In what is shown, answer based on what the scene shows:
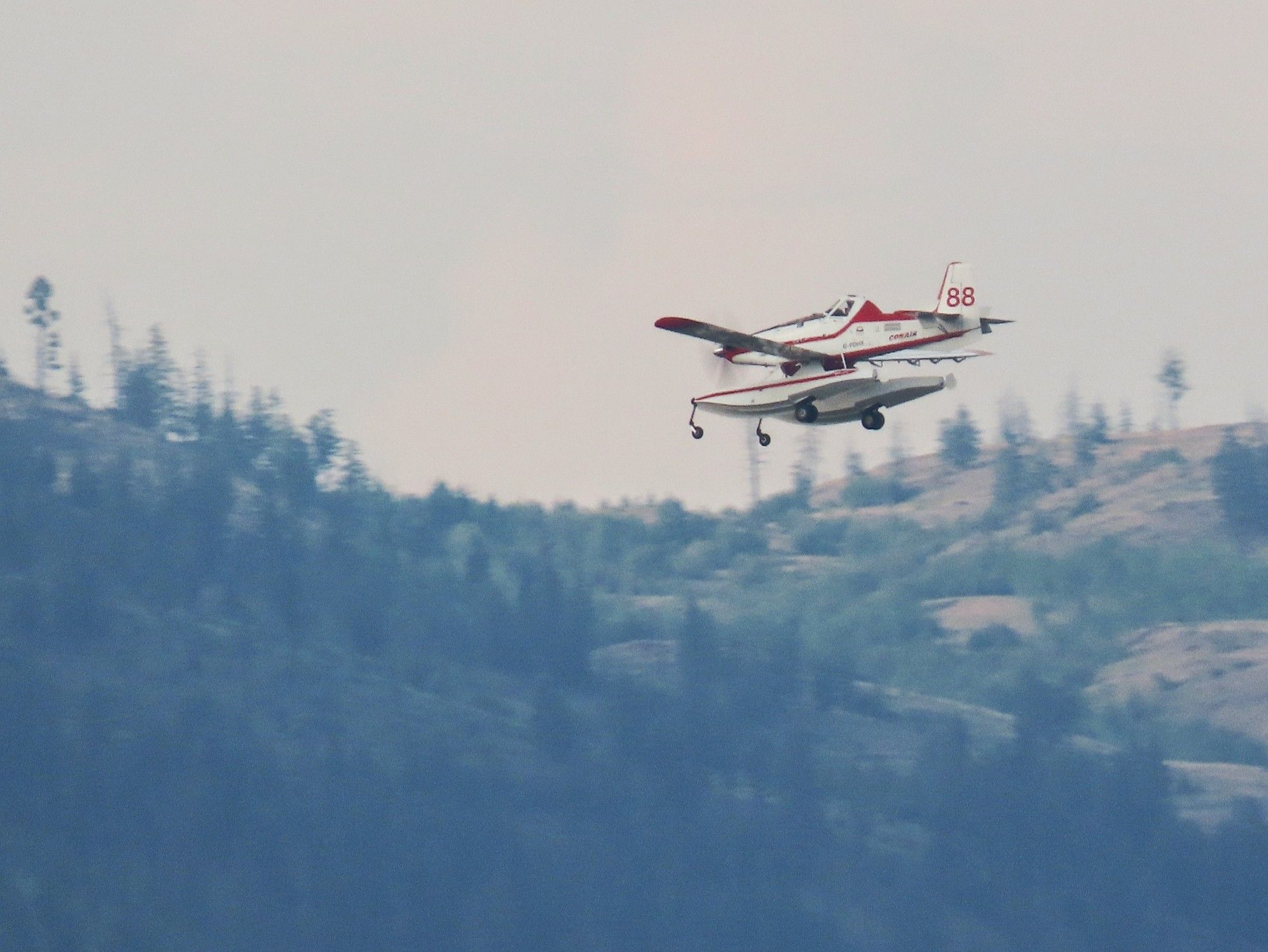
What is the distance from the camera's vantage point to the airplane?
67.9 metres

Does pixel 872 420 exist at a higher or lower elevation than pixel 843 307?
lower

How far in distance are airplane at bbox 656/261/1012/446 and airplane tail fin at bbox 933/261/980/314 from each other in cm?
2

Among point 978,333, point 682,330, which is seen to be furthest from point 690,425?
point 978,333

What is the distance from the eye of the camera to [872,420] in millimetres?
69875

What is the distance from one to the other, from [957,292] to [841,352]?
4148 millimetres

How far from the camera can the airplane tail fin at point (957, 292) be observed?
67.7 meters

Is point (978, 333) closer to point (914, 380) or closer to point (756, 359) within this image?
point (914, 380)

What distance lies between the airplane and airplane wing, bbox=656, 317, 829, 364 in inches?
0.8

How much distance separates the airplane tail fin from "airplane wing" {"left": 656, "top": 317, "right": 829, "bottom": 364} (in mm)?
4215

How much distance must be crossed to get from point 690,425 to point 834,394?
15.2 ft

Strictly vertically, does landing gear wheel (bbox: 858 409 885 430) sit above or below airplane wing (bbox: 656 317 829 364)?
below

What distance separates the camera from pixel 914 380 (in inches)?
2687

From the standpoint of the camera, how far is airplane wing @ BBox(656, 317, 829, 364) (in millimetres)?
70062

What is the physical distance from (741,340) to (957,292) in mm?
7220
